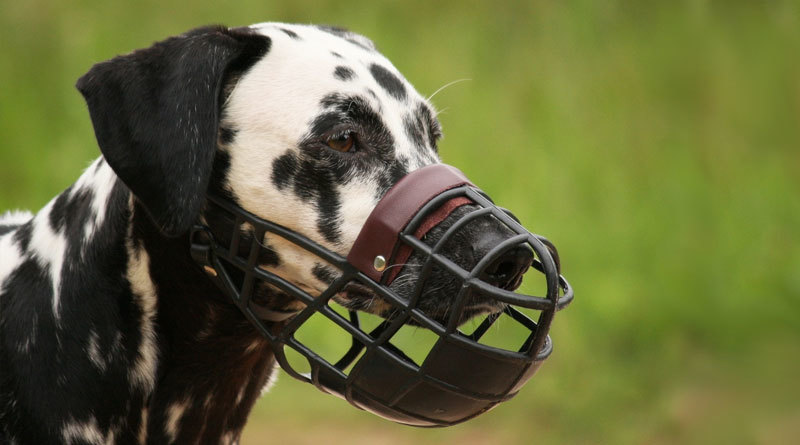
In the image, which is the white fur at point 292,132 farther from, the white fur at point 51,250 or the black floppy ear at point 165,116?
the white fur at point 51,250

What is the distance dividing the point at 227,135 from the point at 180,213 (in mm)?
252

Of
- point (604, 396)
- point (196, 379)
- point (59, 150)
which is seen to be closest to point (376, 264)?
point (196, 379)

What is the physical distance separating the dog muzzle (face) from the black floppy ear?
124mm

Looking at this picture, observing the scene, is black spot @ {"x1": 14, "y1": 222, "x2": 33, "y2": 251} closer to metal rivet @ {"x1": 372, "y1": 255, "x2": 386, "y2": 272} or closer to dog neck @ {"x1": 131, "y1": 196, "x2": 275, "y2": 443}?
dog neck @ {"x1": 131, "y1": 196, "x2": 275, "y2": 443}

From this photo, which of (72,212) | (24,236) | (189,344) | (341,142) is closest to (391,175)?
(341,142)

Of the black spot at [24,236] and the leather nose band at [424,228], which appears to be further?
the black spot at [24,236]

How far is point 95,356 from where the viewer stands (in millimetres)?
2178

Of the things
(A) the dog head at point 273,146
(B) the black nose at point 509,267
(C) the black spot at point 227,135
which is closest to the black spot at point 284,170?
(A) the dog head at point 273,146

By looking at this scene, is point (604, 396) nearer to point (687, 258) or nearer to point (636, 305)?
point (636, 305)

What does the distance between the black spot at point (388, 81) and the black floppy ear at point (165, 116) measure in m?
0.34

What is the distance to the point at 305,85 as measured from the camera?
2.19 metres

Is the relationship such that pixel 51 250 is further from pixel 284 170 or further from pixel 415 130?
pixel 415 130

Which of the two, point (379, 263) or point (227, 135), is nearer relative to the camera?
point (379, 263)

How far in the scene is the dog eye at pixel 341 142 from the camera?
2156mm
